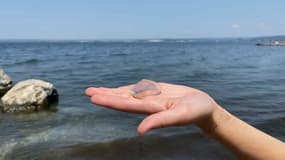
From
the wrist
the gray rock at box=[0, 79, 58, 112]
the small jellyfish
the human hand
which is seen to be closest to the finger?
the human hand

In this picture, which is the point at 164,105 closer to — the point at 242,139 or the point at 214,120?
the point at 214,120

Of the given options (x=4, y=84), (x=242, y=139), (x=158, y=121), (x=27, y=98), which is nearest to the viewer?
(x=158, y=121)

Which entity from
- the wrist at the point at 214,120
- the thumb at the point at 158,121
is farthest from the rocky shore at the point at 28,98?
the thumb at the point at 158,121

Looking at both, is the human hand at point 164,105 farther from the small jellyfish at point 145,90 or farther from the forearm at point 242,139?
the forearm at point 242,139

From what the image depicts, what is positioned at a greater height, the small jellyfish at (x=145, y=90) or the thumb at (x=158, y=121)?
the small jellyfish at (x=145, y=90)

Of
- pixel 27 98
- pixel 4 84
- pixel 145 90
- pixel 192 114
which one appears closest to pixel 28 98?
pixel 27 98
